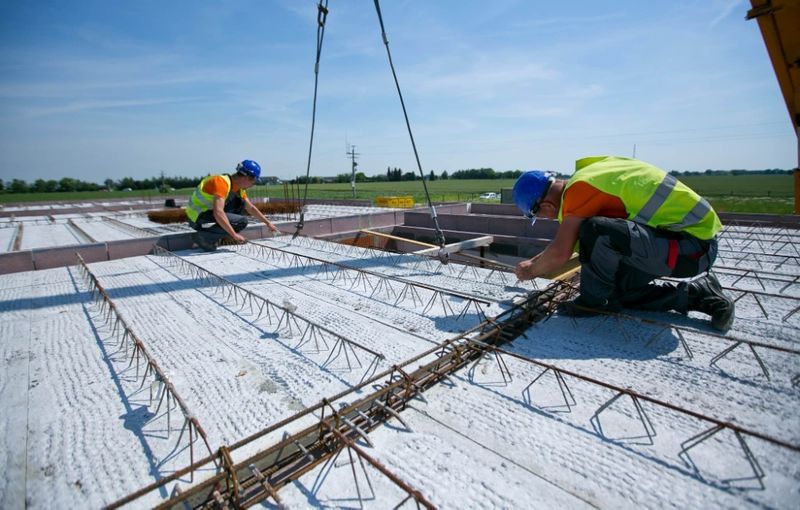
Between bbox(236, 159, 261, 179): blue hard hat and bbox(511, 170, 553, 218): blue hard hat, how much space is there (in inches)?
172

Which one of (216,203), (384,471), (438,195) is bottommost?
(384,471)

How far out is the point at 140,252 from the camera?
596 centimetres

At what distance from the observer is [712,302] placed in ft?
8.61

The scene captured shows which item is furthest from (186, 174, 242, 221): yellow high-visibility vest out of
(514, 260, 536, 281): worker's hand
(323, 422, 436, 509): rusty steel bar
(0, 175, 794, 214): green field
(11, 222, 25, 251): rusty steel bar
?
(323, 422, 436, 509): rusty steel bar

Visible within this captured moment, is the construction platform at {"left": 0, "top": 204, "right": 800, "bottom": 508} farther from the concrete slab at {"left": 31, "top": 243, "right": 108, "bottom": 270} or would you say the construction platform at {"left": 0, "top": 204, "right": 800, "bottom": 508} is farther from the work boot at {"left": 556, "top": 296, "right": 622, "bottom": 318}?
the concrete slab at {"left": 31, "top": 243, "right": 108, "bottom": 270}

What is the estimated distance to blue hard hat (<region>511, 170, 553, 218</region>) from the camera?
2902 mm

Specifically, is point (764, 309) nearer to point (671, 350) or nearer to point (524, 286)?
point (671, 350)

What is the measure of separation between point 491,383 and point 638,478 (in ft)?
2.60

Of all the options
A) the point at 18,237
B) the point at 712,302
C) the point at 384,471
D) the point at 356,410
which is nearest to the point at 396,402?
the point at 356,410

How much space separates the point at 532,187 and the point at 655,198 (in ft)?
2.59

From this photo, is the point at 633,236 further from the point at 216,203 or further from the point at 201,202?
the point at 201,202

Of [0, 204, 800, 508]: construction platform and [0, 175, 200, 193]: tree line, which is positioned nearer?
[0, 204, 800, 508]: construction platform

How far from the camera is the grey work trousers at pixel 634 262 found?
2.54 meters

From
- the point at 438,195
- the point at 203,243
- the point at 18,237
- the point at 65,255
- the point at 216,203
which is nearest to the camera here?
the point at 65,255
